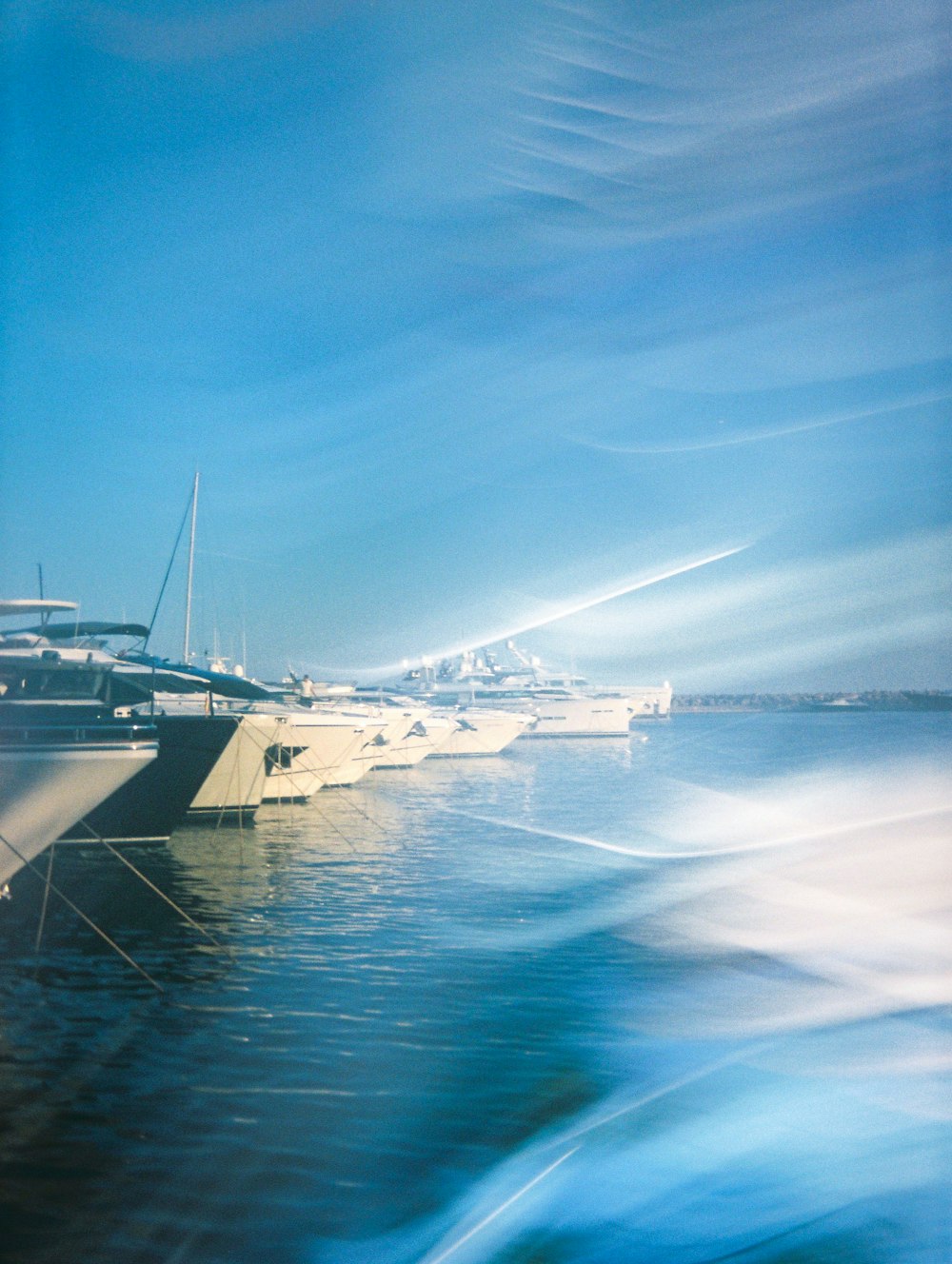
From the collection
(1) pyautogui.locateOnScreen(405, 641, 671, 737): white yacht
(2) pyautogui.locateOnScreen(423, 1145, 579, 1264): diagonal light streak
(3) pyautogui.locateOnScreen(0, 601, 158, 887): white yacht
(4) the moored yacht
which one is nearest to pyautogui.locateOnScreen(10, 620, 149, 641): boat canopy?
(3) pyautogui.locateOnScreen(0, 601, 158, 887): white yacht

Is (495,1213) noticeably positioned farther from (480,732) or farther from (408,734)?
(480,732)

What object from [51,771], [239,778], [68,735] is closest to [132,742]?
[68,735]

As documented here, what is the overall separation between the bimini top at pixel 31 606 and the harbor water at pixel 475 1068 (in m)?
4.71

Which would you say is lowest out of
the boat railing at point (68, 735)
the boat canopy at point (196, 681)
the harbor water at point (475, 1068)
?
the harbor water at point (475, 1068)

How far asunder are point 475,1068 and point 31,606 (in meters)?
14.6

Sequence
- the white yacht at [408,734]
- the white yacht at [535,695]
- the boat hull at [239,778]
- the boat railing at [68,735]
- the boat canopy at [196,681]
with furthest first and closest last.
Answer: the white yacht at [535,695]
the white yacht at [408,734]
the boat canopy at [196,681]
the boat hull at [239,778]
the boat railing at [68,735]

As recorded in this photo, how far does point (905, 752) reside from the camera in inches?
2483

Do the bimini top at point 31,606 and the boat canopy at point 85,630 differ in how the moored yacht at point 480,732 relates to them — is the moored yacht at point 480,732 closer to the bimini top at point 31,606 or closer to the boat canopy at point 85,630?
the boat canopy at point 85,630

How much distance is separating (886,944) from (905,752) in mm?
52799

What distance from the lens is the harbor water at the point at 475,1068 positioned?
621 centimetres

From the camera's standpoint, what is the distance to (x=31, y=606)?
20375mm

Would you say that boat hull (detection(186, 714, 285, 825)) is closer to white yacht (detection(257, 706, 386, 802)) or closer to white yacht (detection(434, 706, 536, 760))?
white yacht (detection(257, 706, 386, 802))

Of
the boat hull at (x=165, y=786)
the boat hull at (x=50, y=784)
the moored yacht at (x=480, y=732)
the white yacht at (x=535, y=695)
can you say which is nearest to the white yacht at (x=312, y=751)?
the boat hull at (x=165, y=786)

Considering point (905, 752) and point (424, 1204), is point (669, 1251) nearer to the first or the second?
point (424, 1204)
